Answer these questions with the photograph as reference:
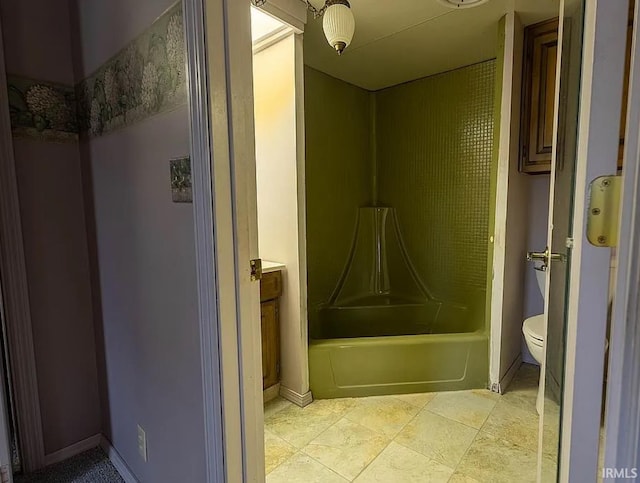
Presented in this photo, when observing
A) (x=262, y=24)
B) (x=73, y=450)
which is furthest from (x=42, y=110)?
(x=73, y=450)

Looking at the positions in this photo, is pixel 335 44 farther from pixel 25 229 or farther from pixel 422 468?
pixel 422 468

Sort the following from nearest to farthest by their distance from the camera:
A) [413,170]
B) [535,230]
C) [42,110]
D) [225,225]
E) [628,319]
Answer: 1. [628,319]
2. [225,225]
3. [42,110]
4. [535,230]
5. [413,170]

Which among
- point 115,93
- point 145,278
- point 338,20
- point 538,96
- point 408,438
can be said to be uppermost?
point 338,20

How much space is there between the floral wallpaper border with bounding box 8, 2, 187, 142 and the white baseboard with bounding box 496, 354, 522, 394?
2408 millimetres

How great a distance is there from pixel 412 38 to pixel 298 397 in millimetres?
2414

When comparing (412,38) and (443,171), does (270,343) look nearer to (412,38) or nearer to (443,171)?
(443,171)

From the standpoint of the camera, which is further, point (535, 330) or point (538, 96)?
point (538, 96)

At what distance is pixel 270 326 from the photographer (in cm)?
214

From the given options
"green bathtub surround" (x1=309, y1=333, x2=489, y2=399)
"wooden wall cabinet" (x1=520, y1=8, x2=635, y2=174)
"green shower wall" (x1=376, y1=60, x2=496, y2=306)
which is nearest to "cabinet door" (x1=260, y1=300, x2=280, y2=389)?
"green bathtub surround" (x1=309, y1=333, x2=489, y2=399)

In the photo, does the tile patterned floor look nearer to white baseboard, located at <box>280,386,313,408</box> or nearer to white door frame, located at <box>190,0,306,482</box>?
white baseboard, located at <box>280,386,313,408</box>

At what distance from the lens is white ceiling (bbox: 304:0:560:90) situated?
194cm

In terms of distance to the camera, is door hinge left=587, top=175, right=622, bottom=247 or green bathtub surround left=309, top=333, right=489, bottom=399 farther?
green bathtub surround left=309, top=333, right=489, bottom=399

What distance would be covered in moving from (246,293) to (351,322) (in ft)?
6.14

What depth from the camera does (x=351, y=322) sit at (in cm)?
275
